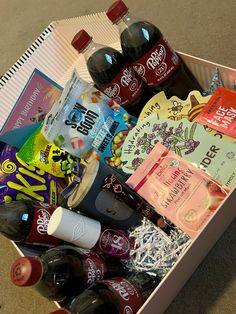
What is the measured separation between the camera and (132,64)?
1.02 meters

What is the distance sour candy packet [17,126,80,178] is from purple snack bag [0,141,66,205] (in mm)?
17

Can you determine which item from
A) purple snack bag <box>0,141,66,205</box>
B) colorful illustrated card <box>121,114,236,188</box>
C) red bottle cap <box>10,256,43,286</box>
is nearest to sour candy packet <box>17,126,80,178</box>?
purple snack bag <box>0,141,66,205</box>

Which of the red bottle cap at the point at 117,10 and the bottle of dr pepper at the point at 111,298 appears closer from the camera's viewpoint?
the bottle of dr pepper at the point at 111,298

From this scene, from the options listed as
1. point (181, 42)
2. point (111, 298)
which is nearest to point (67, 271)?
point (111, 298)

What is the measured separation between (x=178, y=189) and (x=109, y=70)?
1.00ft

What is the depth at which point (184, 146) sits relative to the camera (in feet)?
3.15

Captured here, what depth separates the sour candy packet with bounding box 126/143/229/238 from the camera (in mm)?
869

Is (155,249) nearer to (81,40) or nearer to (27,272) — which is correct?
(27,272)

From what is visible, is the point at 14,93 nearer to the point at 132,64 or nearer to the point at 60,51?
the point at 60,51

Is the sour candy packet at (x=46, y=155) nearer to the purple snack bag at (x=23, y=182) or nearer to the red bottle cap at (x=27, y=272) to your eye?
the purple snack bag at (x=23, y=182)

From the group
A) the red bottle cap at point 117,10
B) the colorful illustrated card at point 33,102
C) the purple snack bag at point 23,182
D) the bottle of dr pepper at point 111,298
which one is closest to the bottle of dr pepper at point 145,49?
the red bottle cap at point 117,10

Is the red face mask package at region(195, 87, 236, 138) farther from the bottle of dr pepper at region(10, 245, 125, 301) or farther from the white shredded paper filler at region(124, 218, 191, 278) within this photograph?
the bottle of dr pepper at region(10, 245, 125, 301)

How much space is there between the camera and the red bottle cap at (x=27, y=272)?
0.72m

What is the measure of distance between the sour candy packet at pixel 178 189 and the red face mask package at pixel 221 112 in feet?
0.33
